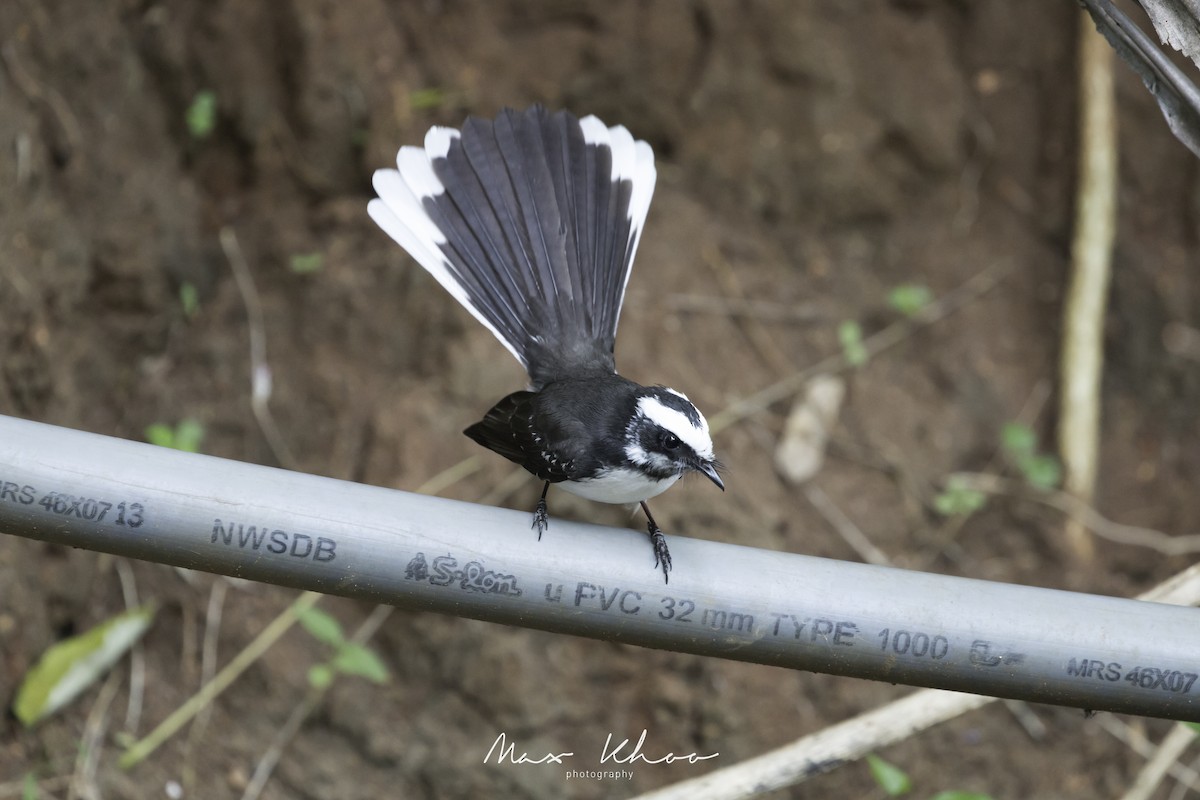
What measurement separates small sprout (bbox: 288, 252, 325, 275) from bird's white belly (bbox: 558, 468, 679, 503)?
7.13ft

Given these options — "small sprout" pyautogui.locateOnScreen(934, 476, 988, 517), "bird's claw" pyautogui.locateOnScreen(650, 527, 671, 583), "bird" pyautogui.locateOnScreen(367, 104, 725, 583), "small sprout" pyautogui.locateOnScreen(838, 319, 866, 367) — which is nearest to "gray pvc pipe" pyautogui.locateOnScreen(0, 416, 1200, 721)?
"bird's claw" pyautogui.locateOnScreen(650, 527, 671, 583)

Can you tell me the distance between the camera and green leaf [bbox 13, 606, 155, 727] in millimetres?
3416

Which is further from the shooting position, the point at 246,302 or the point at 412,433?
the point at 246,302

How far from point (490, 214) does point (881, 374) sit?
228cm

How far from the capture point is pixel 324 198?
4730mm

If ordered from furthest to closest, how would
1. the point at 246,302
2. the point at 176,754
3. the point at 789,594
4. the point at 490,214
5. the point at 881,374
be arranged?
1. the point at 881,374
2. the point at 246,302
3. the point at 176,754
4. the point at 490,214
5. the point at 789,594

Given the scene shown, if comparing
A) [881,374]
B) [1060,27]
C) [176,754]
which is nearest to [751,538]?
[881,374]

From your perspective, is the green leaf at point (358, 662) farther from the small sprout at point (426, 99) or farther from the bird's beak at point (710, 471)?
the small sprout at point (426, 99)

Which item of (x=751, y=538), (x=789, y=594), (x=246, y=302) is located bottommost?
(x=246, y=302)

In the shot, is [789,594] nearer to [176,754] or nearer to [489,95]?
[176,754]

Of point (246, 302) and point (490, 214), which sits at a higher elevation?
point (490, 214)

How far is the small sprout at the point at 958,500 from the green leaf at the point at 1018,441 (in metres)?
0.25

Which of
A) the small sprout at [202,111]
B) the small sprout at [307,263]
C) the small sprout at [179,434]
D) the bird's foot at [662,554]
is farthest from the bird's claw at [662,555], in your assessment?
the small sprout at [202,111]

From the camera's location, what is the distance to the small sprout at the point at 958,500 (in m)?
4.50
